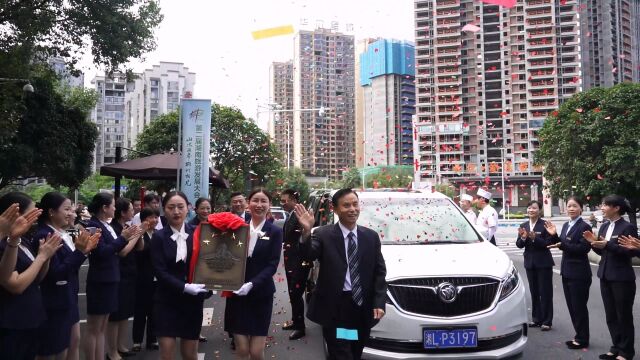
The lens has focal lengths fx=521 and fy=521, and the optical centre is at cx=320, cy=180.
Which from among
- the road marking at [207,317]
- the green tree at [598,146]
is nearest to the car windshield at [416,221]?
the road marking at [207,317]

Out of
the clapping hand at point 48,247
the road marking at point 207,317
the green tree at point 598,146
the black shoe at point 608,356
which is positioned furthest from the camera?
the green tree at point 598,146

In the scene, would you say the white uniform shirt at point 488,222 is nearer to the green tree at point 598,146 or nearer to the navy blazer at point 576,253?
the navy blazer at point 576,253

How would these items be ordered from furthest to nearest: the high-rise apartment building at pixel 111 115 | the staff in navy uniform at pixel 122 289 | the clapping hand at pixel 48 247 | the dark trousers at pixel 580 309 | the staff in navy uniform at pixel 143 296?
the high-rise apartment building at pixel 111 115 < the staff in navy uniform at pixel 143 296 < the dark trousers at pixel 580 309 < the staff in navy uniform at pixel 122 289 < the clapping hand at pixel 48 247

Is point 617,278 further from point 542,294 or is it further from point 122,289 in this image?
point 122,289

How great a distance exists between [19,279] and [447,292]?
10.5 feet

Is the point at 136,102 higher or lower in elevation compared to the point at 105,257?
higher

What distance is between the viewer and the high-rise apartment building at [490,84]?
69062mm

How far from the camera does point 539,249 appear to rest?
6867 mm

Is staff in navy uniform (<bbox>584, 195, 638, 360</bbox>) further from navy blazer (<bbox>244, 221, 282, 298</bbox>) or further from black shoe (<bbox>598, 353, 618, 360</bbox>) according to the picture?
navy blazer (<bbox>244, 221, 282, 298</bbox>)

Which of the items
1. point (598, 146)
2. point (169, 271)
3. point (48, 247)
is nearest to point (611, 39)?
point (598, 146)

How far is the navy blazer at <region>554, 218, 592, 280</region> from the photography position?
231 inches

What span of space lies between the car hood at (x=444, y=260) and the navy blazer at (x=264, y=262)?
41.7 inches

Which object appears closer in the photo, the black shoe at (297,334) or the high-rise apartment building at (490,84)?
the black shoe at (297,334)

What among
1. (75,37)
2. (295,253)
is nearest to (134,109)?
(75,37)
